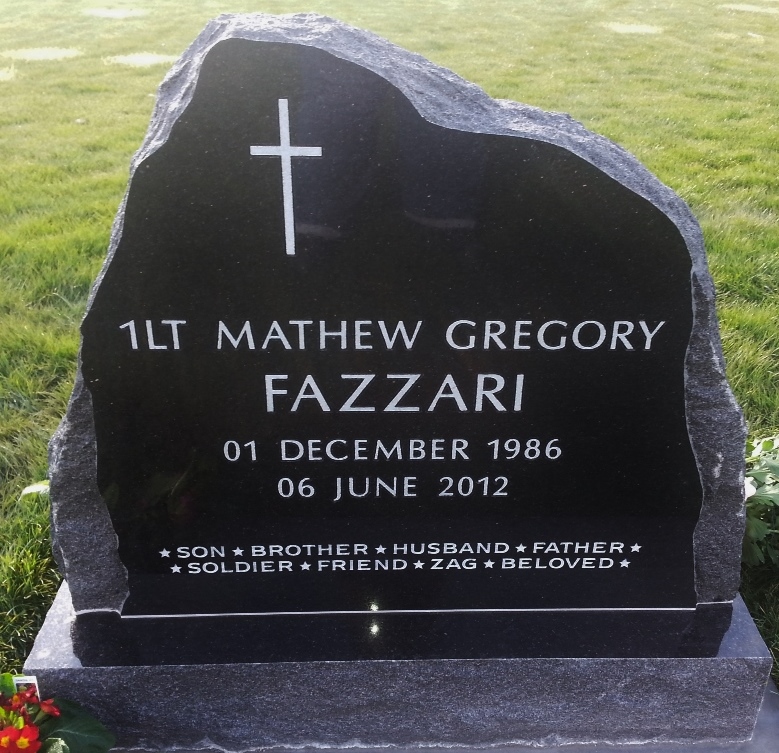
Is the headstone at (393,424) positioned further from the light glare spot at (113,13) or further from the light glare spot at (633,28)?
the light glare spot at (113,13)

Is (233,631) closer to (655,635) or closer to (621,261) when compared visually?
(655,635)

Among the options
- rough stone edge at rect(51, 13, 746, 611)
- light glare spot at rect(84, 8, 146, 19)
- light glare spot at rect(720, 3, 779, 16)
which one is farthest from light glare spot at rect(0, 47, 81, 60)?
light glare spot at rect(720, 3, 779, 16)

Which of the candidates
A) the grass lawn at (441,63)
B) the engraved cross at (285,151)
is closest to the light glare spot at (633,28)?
the grass lawn at (441,63)

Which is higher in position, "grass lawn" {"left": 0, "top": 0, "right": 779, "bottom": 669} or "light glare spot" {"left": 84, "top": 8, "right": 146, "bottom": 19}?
"light glare spot" {"left": 84, "top": 8, "right": 146, "bottom": 19}

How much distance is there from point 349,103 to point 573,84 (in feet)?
22.7

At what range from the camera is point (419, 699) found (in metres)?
2.28

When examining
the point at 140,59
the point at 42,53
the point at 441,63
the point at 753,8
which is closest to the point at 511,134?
the point at 441,63

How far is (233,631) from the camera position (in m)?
2.26

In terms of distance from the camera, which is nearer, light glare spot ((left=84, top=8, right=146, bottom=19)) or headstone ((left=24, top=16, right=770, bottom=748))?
headstone ((left=24, top=16, right=770, bottom=748))

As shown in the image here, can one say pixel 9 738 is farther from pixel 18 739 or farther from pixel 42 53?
pixel 42 53

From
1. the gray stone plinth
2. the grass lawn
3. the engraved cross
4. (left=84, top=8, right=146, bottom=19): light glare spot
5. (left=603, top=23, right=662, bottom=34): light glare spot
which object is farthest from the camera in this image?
(left=84, top=8, right=146, bottom=19): light glare spot

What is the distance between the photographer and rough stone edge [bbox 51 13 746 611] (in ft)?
6.01

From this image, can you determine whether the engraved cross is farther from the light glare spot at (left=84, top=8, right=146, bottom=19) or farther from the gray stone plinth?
the light glare spot at (left=84, top=8, right=146, bottom=19)

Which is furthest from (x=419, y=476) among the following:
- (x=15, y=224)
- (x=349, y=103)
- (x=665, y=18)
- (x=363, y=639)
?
(x=665, y=18)
